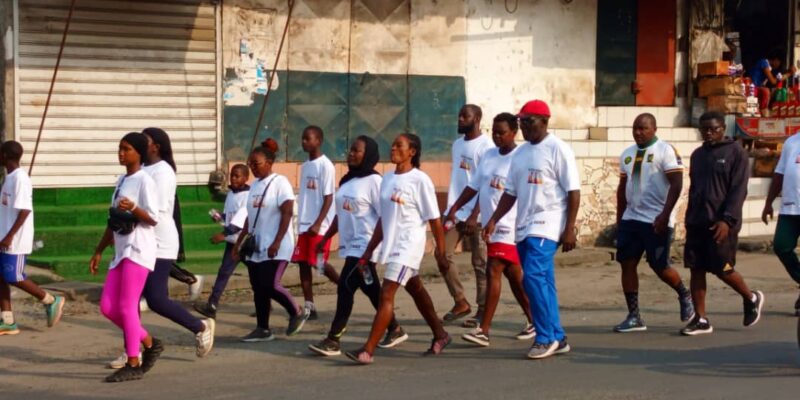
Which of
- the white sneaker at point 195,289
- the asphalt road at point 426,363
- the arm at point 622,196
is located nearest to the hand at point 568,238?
the asphalt road at point 426,363

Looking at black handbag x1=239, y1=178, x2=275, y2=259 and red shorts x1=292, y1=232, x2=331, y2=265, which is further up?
black handbag x1=239, y1=178, x2=275, y2=259

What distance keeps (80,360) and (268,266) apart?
162 centimetres

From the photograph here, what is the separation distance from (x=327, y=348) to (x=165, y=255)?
55.0 inches

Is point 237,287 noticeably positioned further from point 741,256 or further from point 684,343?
point 741,256

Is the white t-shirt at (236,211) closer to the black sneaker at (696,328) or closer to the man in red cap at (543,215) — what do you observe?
the man in red cap at (543,215)

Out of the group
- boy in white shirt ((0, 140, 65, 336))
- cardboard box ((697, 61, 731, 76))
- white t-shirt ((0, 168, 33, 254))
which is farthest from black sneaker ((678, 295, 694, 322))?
cardboard box ((697, 61, 731, 76))

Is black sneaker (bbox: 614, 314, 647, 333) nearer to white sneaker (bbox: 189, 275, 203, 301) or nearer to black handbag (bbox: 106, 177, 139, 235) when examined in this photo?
white sneaker (bbox: 189, 275, 203, 301)

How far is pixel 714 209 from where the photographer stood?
32.5 ft

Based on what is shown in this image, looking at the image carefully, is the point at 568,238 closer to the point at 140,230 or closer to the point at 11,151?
the point at 140,230

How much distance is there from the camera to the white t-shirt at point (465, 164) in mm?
10711

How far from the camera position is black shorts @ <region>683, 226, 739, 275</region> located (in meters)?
9.91

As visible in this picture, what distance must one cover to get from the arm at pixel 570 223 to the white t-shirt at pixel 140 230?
111 inches

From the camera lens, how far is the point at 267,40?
1515 cm

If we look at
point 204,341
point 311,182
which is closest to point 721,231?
point 311,182
